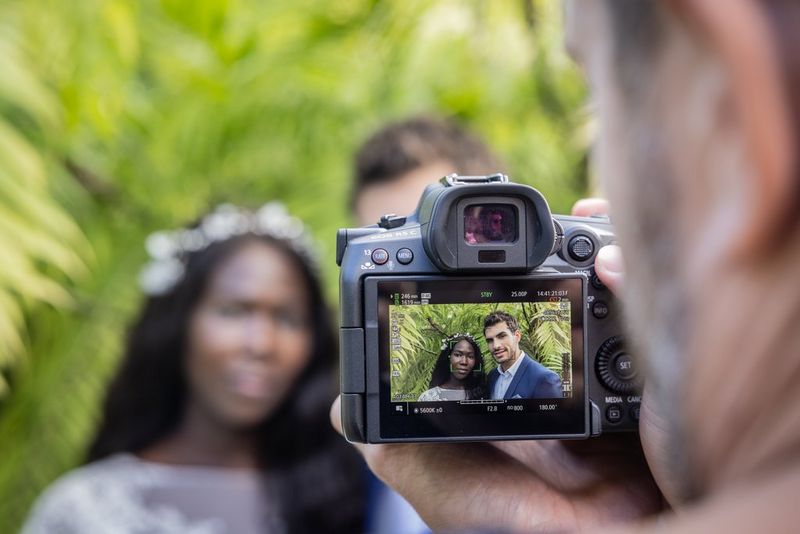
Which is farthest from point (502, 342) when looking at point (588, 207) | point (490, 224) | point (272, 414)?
point (272, 414)

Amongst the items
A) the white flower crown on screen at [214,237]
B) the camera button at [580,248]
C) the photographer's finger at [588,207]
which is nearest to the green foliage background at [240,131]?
the white flower crown on screen at [214,237]

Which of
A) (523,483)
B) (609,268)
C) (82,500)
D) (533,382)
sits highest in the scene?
(609,268)

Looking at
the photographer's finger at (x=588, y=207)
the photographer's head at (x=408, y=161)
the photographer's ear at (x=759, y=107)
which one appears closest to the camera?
the photographer's ear at (x=759, y=107)

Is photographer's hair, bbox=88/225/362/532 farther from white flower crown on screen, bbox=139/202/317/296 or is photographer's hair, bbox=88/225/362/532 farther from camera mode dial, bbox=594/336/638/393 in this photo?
camera mode dial, bbox=594/336/638/393

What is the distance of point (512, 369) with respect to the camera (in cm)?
94

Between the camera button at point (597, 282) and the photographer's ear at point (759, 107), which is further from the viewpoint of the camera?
the camera button at point (597, 282)

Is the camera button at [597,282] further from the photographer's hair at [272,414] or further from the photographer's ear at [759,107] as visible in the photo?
the photographer's hair at [272,414]

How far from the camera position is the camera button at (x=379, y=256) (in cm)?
94

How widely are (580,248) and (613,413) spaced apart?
16cm

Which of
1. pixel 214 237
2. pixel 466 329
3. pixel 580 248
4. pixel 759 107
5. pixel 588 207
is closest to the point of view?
pixel 759 107

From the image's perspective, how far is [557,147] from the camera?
266 centimetres

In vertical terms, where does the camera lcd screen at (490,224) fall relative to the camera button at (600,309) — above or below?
above

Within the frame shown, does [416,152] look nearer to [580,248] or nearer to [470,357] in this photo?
[580,248]

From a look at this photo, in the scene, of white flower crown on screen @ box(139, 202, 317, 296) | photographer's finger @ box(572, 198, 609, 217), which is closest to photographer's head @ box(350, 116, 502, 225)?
white flower crown on screen @ box(139, 202, 317, 296)
